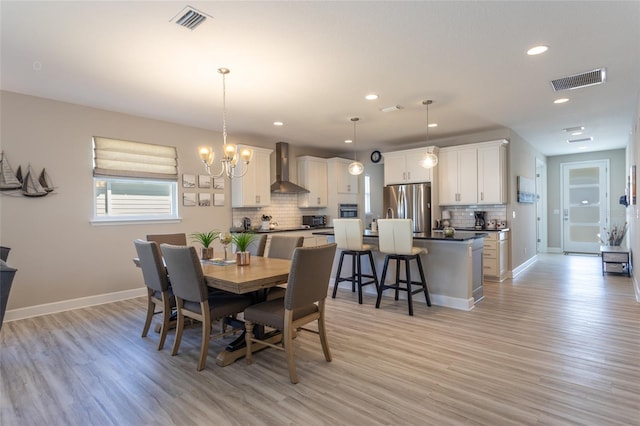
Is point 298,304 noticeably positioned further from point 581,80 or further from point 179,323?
point 581,80

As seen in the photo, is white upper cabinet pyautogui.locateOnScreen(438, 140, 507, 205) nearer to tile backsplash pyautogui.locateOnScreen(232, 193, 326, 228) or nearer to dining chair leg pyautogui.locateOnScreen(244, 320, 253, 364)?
tile backsplash pyautogui.locateOnScreen(232, 193, 326, 228)

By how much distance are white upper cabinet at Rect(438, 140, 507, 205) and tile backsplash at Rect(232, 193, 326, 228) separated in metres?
2.75

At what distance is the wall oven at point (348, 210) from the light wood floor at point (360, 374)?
12.8 feet

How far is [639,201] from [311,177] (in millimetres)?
5126

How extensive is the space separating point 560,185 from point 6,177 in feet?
36.3

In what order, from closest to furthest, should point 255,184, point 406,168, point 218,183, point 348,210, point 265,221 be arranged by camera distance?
point 218,183
point 255,184
point 265,221
point 406,168
point 348,210

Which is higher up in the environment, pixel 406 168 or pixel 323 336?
pixel 406 168

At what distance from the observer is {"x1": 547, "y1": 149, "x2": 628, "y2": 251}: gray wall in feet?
26.9

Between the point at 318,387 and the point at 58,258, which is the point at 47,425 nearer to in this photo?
the point at 318,387

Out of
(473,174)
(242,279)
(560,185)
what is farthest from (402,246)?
(560,185)

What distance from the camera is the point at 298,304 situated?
246 cm

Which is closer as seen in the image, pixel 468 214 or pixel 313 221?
pixel 468 214

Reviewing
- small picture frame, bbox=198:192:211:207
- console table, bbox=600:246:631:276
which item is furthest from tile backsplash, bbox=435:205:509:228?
small picture frame, bbox=198:192:211:207

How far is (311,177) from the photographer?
7246mm
